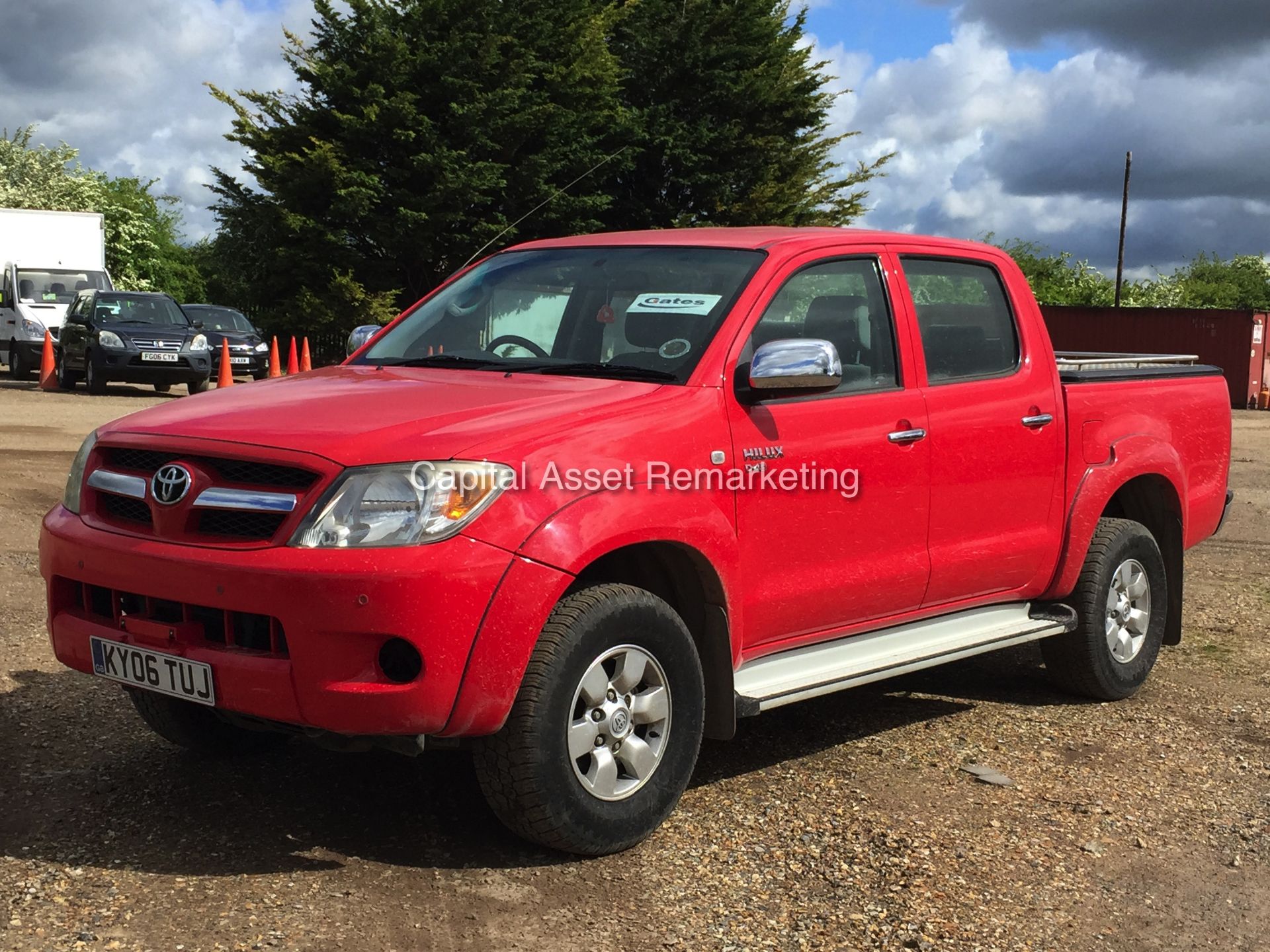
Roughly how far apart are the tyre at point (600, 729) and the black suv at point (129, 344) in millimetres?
18947

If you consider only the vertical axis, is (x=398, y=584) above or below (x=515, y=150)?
below

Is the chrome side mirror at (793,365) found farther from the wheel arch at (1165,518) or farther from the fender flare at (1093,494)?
the wheel arch at (1165,518)

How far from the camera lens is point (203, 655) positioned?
3799 mm

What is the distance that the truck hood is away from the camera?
377 centimetres

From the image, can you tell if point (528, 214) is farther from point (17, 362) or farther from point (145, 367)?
point (17, 362)

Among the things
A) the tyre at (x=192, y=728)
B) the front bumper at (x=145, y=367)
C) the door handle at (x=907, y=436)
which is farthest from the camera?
the front bumper at (x=145, y=367)

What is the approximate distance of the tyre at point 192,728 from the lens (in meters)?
4.74

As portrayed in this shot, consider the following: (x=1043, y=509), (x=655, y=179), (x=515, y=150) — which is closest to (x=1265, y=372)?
(x=655, y=179)

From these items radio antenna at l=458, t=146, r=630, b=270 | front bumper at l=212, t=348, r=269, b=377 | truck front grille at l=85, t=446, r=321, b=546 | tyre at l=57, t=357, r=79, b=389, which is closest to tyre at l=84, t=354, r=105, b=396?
tyre at l=57, t=357, r=79, b=389

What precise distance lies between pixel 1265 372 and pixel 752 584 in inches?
1249

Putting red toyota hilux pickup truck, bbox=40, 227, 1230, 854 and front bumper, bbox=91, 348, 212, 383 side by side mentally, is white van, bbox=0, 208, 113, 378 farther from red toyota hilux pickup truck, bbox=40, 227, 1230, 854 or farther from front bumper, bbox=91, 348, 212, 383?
red toyota hilux pickup truck, bbox=40, 227, 1230, 854

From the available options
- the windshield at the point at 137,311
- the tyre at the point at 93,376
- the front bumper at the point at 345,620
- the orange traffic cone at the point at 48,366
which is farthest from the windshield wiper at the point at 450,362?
the orange traffic cone at the point at 48,366

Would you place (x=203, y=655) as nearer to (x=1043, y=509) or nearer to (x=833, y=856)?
(x=833, y=856)

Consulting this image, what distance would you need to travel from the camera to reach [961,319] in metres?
5.54
